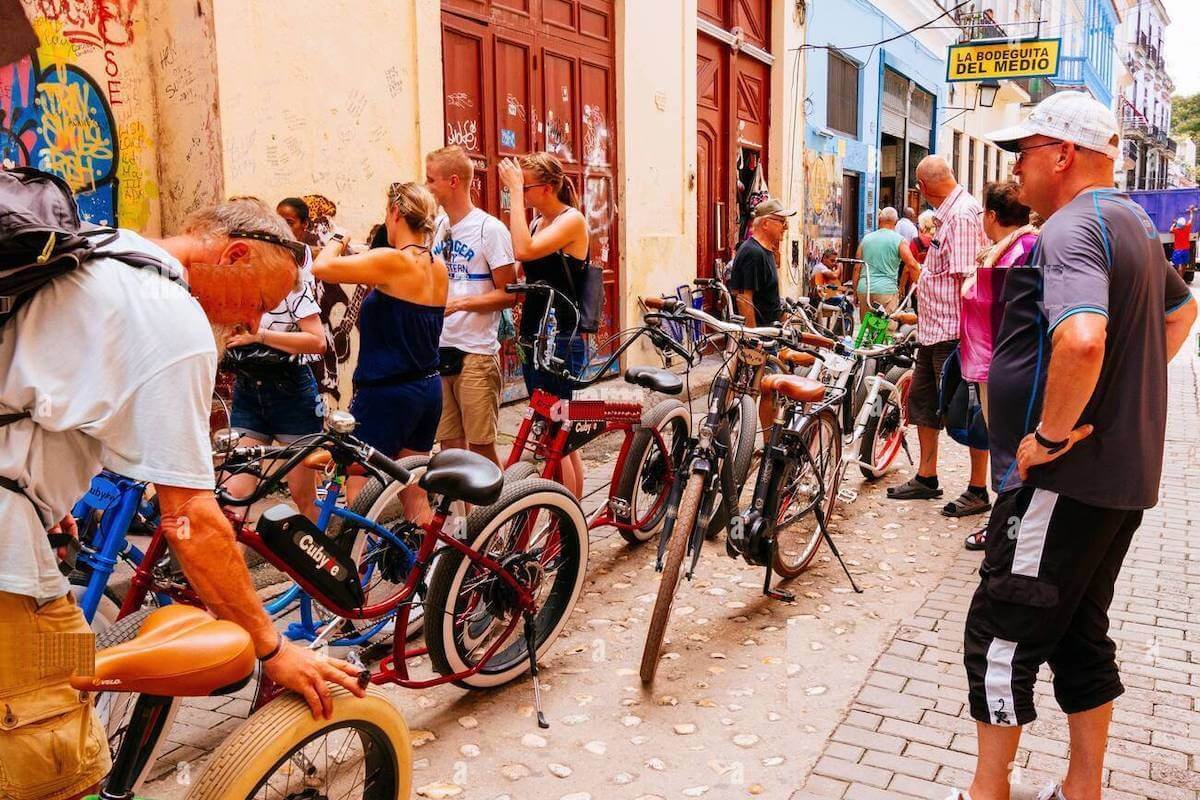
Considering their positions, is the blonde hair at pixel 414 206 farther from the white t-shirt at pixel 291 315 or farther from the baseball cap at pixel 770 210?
the baseball cap at pixel 770 210

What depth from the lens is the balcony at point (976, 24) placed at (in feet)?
69.4

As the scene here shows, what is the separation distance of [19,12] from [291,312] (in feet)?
7.66

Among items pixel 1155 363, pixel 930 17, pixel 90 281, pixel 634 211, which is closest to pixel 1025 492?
pixel 1155 363

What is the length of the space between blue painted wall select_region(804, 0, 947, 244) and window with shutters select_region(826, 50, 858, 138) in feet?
0.46

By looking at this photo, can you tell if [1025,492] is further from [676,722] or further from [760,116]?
[760,116]

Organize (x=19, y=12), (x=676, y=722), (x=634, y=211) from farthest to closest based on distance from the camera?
(x=634, y=211), (x=19, y=12), (x=676, y=722)

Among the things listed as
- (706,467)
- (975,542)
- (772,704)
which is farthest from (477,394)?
(975,542)

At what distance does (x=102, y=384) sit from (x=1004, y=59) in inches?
732

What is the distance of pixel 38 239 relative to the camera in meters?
1.78

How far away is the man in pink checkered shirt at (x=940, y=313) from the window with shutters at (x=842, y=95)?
32.7ft

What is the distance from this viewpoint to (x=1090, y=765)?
3002mm

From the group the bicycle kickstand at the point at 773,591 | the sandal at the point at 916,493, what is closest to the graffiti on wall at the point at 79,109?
the bicycle kickstand at the point at 773,591

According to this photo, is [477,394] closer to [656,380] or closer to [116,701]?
[656,380]

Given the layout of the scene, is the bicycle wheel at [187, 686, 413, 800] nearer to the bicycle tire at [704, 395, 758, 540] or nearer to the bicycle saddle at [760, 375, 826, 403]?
the bicycle saddle at [760, 375, 826, 403]
